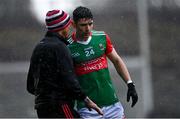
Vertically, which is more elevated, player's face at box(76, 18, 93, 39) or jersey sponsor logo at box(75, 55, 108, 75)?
player's face at box(76, 18, 93, 39)

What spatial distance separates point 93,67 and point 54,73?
19.0 inches

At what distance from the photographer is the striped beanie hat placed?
6172 millimetres

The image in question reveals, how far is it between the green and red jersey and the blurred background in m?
3.39

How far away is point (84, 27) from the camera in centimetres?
640

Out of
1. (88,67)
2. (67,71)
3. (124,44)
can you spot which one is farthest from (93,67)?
(124,44)

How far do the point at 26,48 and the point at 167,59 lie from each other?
188cm

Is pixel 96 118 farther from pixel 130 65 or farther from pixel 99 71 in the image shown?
pixel 130 65

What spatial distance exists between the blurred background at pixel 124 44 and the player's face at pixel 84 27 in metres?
3.52

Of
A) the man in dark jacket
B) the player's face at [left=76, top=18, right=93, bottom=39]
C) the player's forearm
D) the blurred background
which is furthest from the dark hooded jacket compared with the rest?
the blurred background

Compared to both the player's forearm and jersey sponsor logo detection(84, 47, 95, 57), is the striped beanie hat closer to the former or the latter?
jersey sponsor logo detection(84, 47, 95, 57)

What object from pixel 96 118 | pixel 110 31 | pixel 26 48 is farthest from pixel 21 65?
pixel 96 118

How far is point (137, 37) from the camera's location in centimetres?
1069

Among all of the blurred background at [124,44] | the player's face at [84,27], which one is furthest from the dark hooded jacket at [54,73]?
the blurred background at [124,44]

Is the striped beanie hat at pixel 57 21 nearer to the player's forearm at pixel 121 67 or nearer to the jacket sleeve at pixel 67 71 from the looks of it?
the jacket sleeve at pixel 67 71
